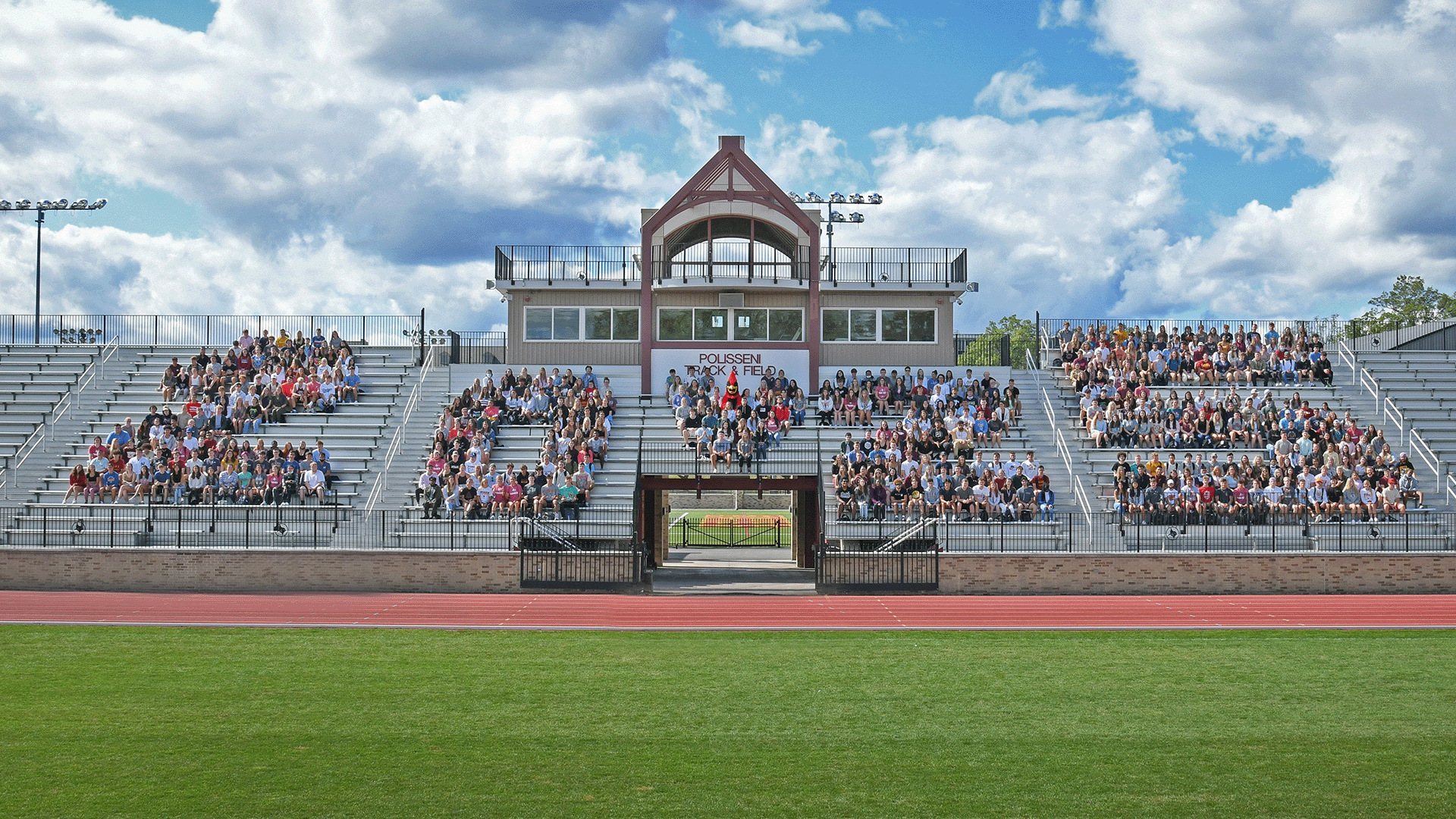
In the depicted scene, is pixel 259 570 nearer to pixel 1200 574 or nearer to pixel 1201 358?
Result: pixel 1200 574

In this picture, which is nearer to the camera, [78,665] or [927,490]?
[78,665]

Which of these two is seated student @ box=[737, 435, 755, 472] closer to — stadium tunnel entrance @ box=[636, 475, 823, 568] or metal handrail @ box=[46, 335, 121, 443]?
stadium tunnel entrance @ box=[636, 475, 823, 568]

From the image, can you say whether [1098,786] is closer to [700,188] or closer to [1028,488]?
[1028,488]

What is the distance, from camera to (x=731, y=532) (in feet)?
136

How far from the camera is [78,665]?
13.5 m

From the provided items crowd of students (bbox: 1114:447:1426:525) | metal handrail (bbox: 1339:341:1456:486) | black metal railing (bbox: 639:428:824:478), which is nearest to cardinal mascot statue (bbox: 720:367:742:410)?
black metal railing (bbox: 639:428:824:478)

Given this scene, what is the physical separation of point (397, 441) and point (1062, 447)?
691 inches

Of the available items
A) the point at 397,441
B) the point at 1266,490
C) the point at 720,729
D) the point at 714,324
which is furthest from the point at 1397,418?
the point at 720,729

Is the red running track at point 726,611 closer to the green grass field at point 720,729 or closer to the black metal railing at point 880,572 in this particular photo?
the black metal railing at point 880,572

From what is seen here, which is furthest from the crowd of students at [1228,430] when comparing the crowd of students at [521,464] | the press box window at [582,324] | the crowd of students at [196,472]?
the crowd of students at [196,472]

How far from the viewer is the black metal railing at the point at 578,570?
77.7 ft

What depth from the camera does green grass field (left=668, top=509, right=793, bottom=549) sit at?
41281 millimetres

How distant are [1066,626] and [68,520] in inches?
849

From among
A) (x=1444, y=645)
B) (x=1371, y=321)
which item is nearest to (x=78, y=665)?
(x=1444, y=645)
